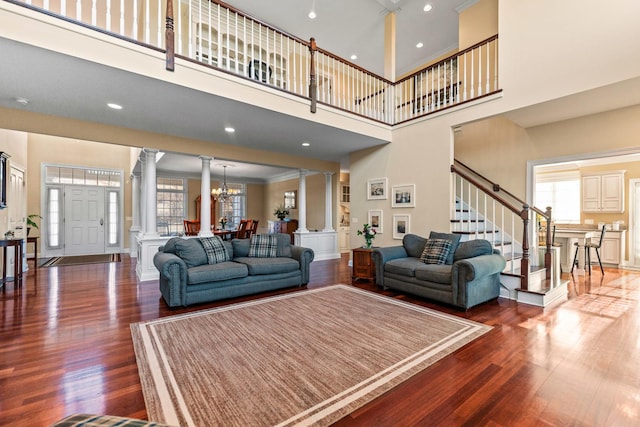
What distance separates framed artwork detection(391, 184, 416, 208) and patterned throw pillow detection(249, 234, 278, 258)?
2574mm

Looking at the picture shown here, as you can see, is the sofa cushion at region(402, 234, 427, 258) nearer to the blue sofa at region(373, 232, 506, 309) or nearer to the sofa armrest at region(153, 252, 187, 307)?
the blue sofa at region(373, 232, 506, 309)

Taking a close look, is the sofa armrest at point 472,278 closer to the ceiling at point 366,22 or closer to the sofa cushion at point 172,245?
the sofa cushion at point 172,245

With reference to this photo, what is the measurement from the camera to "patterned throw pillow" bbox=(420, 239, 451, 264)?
13.7 feet

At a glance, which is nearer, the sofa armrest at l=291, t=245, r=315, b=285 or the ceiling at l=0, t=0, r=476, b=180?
the ceiling at l=0, t=0, r=476, b=180

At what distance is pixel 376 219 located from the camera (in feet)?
20.3

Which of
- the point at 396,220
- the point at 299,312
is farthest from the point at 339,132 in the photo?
the point at 299,312

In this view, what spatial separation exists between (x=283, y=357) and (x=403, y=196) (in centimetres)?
414

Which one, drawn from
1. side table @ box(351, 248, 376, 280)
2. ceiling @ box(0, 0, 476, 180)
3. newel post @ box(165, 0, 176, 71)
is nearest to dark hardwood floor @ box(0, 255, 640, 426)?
side table @ box(351, 248, 376, 280)

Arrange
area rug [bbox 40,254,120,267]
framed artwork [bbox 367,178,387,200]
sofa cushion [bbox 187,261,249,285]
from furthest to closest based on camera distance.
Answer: area rug [bbox 40,254,120,267], framed artwork [bbox 367,178,387,200], sofa cushion [bbox 187,261,249,285]

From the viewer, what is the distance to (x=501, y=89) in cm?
430

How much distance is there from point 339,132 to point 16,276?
19.4ft

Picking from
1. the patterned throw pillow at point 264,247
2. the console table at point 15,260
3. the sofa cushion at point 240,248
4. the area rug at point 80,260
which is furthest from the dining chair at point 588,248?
the area rug at point 80,260

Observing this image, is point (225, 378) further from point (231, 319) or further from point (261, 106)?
point (261, 106)

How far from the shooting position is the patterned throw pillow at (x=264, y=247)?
479 centimetres
